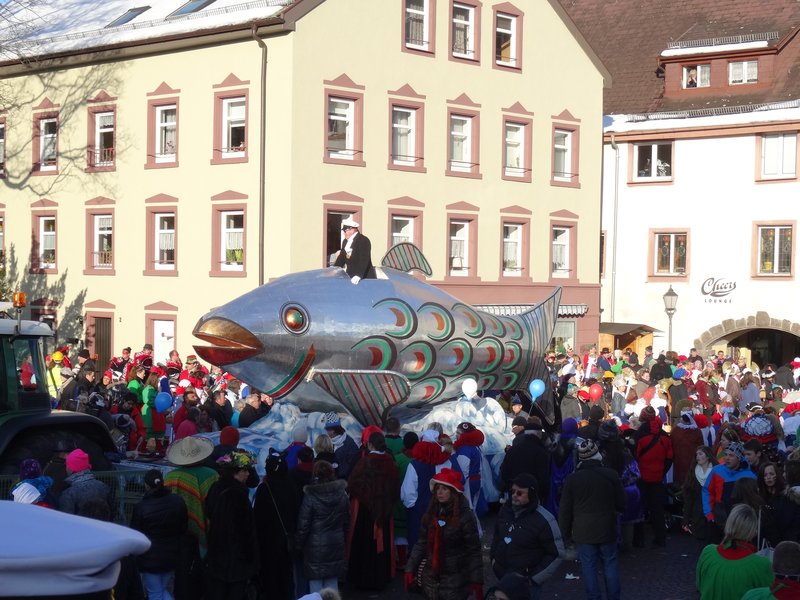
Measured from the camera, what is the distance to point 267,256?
27781mm

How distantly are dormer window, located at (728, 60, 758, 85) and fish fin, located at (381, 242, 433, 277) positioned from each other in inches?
872

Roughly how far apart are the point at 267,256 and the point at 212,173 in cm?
255

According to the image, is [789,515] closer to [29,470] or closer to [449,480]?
[449,480]

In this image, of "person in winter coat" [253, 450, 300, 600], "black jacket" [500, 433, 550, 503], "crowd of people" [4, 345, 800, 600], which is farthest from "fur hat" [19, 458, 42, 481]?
"black jacket" [500, 433, 550, 503]

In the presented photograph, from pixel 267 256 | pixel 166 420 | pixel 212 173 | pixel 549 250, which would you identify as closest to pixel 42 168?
pixel 212 173

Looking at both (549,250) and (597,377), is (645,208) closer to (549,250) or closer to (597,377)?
(549,250)

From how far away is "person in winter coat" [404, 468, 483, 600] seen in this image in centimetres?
905

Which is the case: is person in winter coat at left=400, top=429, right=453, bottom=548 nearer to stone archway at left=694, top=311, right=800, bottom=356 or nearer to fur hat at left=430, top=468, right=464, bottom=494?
fur hat at left=430, top=468, right=464, bottom=494

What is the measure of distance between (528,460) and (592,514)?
7.80 ft

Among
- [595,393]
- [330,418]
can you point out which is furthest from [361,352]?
[595,393]

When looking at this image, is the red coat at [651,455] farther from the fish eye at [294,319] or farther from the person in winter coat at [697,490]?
the fish eye at [294,319]

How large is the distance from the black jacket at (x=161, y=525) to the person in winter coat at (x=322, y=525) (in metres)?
1.28

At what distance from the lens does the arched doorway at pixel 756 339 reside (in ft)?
115

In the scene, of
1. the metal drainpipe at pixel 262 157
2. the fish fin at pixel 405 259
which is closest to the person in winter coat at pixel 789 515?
the fish fin at pixel 405 259
